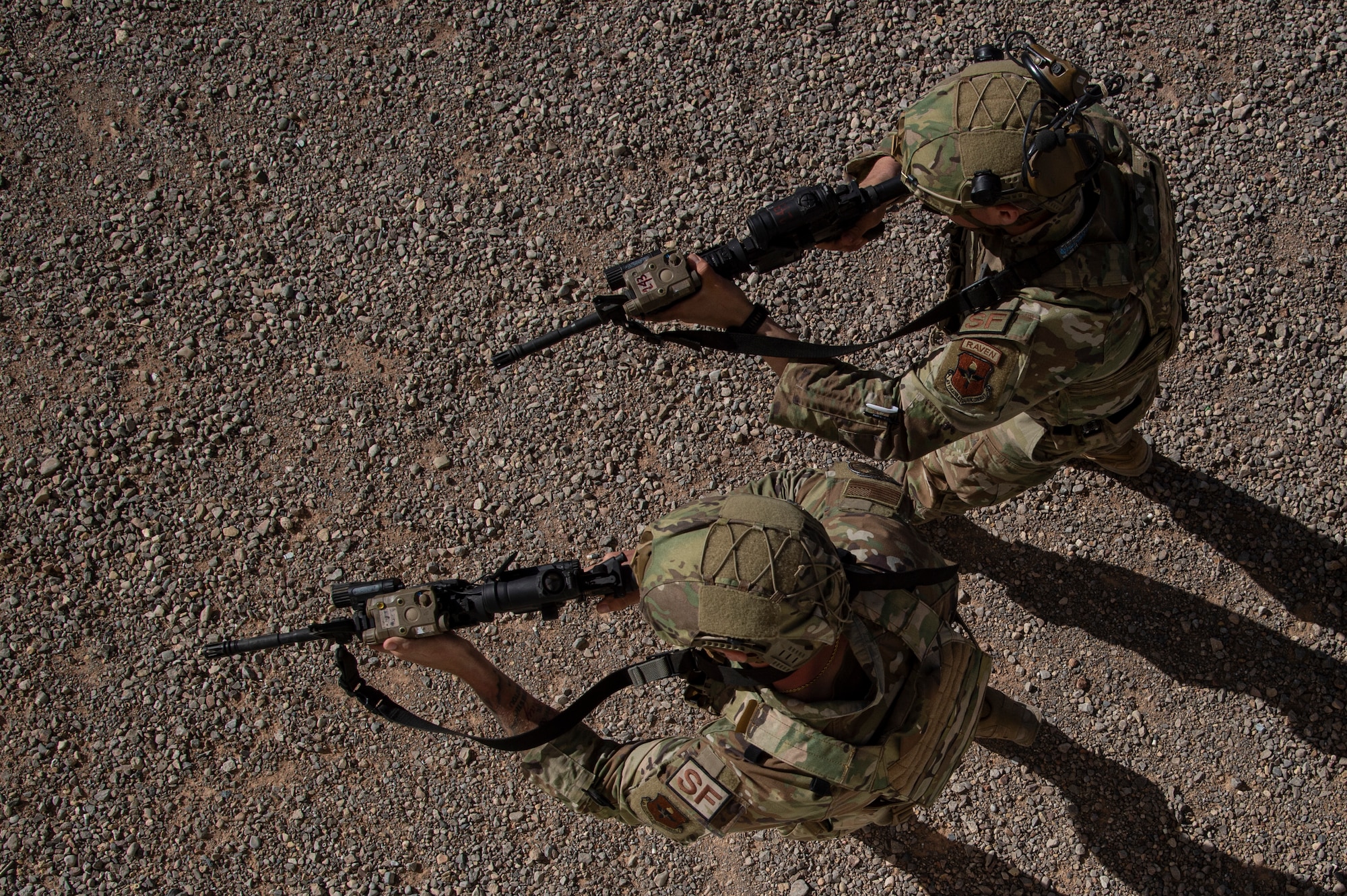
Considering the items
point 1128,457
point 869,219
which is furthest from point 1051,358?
point 1128,457

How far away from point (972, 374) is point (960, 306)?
369 mm

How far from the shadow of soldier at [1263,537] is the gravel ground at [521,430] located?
3 centimetres

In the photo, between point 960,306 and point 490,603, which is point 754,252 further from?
point 490,603

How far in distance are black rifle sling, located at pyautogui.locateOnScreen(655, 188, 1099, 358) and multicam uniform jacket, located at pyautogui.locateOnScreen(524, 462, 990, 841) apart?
761 millimetres

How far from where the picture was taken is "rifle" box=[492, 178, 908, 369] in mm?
4066

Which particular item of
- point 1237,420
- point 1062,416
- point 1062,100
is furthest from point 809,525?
point 1237,420

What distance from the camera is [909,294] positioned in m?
5.93

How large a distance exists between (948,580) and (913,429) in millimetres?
631

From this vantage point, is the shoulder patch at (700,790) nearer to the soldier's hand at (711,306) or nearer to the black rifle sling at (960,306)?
the black rifle sling at (960,306)

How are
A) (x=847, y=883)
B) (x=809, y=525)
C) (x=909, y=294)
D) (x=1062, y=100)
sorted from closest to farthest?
(x=809, y=525) < (x=1062, y=100) < (x=847, y=883) < (x=909, y=294)

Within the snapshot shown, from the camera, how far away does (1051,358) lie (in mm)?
3816

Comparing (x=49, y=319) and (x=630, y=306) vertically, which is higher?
(x=630, y=306)

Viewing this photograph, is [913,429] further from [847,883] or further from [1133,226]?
[847,883]

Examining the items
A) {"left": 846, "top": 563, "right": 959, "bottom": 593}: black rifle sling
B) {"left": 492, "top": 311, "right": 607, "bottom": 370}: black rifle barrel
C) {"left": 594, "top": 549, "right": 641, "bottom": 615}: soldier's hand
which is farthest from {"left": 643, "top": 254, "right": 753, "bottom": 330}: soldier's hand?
{"left": 846, "top": 563, "right": 959, "bottom": 593}: black rifle sling
